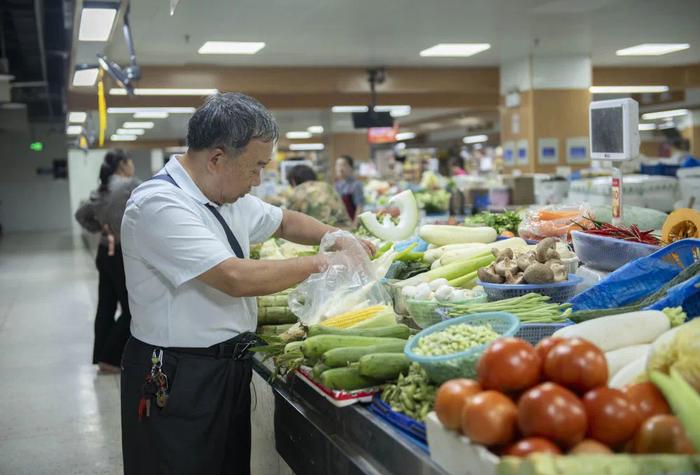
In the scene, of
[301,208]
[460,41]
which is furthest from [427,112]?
[301,208]

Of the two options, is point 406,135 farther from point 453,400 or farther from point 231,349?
point 453,400

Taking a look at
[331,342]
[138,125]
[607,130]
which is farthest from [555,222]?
[138,125]

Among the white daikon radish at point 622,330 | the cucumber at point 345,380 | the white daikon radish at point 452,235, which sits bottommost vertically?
the cucumber at point 345,380

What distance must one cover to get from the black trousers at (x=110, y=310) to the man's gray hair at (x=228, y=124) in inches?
185

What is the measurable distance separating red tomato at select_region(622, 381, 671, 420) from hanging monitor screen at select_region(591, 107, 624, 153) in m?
2.35

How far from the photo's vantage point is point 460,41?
1234cm

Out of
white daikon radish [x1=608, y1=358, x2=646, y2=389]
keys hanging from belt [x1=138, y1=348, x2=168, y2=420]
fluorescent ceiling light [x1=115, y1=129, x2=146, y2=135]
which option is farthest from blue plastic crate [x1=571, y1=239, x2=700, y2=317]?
fluorescent ceiling light [x1=115, y1=129, x2=146, y2=135]

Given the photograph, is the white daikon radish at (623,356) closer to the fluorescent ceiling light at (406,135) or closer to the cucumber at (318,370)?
the cucumber at (318,370)

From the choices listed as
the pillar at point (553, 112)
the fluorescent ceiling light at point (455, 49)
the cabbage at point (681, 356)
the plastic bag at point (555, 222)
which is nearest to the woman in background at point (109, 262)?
the plastic bag at point (555, 222)

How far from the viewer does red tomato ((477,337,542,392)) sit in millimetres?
1772

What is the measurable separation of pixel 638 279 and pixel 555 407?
51.3 inches

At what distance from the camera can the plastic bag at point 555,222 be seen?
4035mm

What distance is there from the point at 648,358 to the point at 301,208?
5.52 metres

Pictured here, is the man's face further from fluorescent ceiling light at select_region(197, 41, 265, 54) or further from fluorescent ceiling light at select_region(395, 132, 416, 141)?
fluorescent ceiling light at select_region(395, 132, 416, 141)
